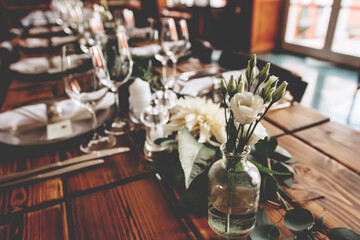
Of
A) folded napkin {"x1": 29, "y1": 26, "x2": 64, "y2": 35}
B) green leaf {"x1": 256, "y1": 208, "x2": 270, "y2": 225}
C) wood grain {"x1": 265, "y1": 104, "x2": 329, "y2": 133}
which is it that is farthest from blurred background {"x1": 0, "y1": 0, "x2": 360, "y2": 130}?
green leaf {"x1": 256, "y1": 208, "x2": 270, "y2": 225}

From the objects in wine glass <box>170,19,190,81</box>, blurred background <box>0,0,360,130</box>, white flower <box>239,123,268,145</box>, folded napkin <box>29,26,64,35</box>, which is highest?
wine glass <box>170,19,190,81</box>

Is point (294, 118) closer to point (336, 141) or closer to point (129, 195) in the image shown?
point (336, 141)

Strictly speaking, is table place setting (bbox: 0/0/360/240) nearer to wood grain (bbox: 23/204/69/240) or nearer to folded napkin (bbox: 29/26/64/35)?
wood grain (bbox: 23/204/69/240)

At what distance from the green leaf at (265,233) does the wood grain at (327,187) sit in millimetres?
135

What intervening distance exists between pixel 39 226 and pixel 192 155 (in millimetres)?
373

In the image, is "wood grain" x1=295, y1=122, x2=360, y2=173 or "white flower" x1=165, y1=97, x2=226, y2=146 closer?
"white flower" x1=165, y1=97, x2=226, y2=146

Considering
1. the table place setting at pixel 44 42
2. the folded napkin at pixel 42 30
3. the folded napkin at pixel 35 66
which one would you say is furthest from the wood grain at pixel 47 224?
the folded napkin at pixel 42 30

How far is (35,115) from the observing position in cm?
91

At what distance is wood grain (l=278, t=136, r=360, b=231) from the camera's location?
617mm

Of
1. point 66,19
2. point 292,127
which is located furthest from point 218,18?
point 292,127

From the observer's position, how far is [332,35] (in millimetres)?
4559

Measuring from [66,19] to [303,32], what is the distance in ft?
14.8

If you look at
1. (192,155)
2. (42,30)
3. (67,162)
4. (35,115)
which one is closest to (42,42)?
(42,30)

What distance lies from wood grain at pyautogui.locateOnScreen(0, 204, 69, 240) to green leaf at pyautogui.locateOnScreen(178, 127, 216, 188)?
294 mm
